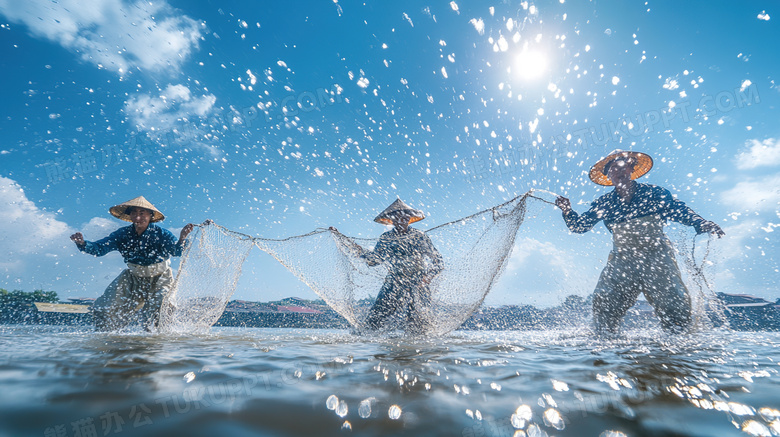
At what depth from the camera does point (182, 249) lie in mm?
5227

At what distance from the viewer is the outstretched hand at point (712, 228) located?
3988 millimetres

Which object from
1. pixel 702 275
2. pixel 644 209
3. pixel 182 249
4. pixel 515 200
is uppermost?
pixel 515 200

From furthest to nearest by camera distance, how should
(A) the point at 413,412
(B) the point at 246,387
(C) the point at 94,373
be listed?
(C) the point at 94,373 → (B) the point at 246,387 → (A) the point at 413,412

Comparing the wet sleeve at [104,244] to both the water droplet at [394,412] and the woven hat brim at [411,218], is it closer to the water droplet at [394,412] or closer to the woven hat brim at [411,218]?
the woven hat brim at [411,218]

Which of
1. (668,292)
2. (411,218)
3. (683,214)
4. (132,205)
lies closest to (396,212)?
(411,218)

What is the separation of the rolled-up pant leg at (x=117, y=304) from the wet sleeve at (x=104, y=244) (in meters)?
0.43

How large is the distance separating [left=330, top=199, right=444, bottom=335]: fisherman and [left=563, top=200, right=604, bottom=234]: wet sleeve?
2.16m

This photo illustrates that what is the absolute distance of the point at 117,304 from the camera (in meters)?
4.71

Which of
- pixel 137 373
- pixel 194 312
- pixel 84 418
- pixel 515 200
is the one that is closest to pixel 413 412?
pixel 84 418

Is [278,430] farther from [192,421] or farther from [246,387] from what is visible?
[246,387]

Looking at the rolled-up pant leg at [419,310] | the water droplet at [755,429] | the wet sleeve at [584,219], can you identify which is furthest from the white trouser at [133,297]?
the wet sleeve at [584,219]

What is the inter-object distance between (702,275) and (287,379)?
5.66m

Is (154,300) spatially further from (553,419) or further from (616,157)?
(616,157)

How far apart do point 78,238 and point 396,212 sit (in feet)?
16.6
